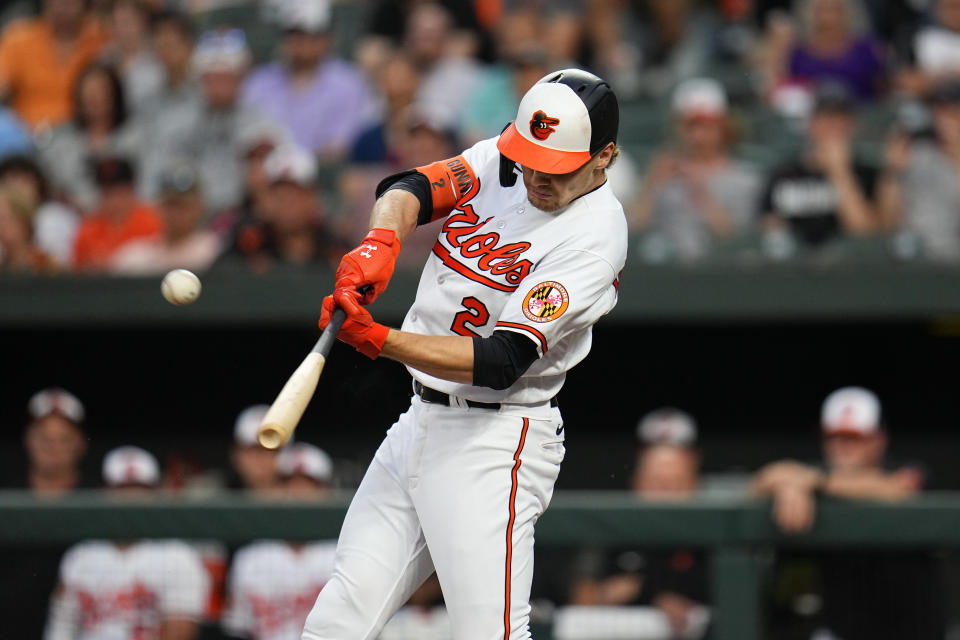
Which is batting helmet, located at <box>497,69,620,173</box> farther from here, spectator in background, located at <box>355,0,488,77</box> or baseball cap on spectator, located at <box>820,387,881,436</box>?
spectator in background, located at <box>355,0,488,77</box>

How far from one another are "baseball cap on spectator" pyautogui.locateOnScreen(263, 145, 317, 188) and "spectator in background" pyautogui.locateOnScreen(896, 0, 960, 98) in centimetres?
330

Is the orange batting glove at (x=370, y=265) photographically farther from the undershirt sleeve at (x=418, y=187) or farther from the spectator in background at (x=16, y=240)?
the spectator in background at (x=16, y=240)

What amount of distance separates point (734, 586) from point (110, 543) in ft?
7.63

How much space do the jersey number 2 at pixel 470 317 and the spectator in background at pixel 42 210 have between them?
387 centimetres

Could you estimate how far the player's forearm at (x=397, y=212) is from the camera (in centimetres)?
356

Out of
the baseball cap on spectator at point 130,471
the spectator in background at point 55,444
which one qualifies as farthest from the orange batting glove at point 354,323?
the spectator in background at point 55,444

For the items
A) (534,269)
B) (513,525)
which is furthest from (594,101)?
(513,525)

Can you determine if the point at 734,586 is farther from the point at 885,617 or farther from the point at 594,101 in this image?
the point at 594,101

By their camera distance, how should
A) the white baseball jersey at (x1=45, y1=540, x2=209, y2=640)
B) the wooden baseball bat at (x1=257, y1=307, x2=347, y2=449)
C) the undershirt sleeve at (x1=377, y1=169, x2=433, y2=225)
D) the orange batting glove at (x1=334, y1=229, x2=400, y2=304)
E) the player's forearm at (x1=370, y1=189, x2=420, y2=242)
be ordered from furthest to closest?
the white baseball jersey at (x1=45, y1=540, x2=209, y2=640), the undershirt sleeve at (x1=377, y1=169, x2=433, y2=225), the player's forearm at (x1=370, y1=189, x2=420, y2=242), the orange batting glove at (x1=334, y1=229, x2=400, y2=304), the wooden baseball bat at (x1=257, y1=307, x2=347, y2=449)

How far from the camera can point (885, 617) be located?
192 inches

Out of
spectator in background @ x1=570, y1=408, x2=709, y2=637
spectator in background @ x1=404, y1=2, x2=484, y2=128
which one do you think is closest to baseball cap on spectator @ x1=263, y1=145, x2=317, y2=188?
spectator in background @ x1=404, y1=2, x2=484, y2=128

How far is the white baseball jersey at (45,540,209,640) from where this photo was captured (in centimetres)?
488

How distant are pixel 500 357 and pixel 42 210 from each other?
14.6 ft

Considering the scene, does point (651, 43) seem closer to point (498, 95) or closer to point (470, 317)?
point (498, 95)
